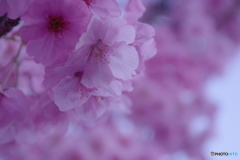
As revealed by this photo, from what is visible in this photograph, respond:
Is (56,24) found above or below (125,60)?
above

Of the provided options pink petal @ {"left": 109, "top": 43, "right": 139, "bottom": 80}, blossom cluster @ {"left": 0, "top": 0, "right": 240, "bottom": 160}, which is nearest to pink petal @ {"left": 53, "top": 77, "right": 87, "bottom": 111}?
blossom cluster @ {"left": 0, "top": 0, "right": 240, "bottom": 160}

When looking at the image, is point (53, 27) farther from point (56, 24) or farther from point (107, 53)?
point (107, 53)

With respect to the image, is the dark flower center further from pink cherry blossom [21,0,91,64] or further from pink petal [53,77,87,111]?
pink petal [53,77,87,111]

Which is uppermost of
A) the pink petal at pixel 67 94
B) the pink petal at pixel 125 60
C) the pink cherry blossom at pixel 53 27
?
the pink cherry blossom at pixel 53 27

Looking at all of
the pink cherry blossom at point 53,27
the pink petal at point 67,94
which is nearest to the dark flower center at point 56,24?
the pink cherry blossom at point 53,27

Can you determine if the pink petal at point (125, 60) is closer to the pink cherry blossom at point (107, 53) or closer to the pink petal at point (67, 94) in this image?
the pink cherry blossom at point (107, 53)

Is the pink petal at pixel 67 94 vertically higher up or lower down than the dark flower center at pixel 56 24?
lower down

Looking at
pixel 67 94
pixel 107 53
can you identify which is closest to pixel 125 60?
pixel 107 53
